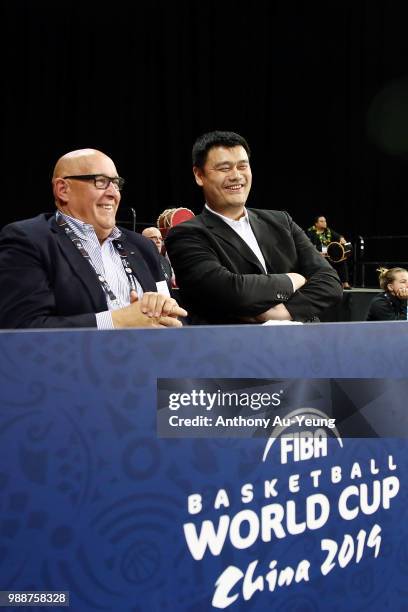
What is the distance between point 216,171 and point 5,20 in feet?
26.6

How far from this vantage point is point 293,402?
36.8 inches

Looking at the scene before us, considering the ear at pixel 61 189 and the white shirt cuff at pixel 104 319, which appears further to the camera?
the ear at pixel 61 189

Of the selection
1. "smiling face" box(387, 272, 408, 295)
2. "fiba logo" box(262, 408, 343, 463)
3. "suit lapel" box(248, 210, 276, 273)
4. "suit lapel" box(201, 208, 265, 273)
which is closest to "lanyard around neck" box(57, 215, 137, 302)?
"suit lapel" box(201, 208, 265, 273)

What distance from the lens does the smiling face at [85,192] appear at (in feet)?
5.40

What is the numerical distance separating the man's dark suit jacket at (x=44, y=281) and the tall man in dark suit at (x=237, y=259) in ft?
0.95

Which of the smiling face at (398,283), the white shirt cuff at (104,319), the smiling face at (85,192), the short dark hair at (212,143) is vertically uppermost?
the short dark hair at (212,143)

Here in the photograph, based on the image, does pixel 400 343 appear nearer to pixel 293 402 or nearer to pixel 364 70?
pixel 293 402

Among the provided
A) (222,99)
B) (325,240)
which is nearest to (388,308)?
(325,240)

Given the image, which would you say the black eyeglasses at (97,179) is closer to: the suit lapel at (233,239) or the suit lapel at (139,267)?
the suit lapel at (139,267)

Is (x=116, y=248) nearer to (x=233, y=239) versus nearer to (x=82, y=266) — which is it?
(x=82, y=266)

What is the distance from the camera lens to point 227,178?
180 cm

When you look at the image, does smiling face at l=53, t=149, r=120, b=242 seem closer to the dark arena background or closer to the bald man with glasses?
the bald man with glasses

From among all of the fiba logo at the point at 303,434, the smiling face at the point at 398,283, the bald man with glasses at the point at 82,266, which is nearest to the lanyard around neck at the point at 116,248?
the bald man with glasses at the point at 82,266

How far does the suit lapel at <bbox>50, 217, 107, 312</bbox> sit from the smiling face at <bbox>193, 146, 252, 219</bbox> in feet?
1.38
